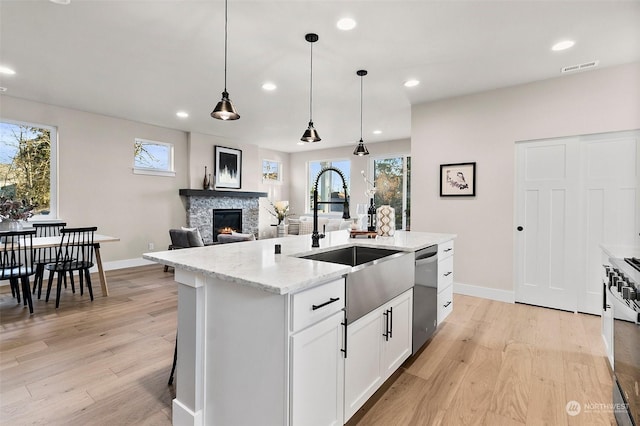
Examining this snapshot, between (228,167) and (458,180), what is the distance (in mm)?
5042

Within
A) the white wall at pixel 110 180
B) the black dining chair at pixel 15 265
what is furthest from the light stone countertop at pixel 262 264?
the white wall at pixel 110 180

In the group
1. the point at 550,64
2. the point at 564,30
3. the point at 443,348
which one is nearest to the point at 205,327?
the point at 443,348

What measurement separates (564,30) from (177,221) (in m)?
6.53

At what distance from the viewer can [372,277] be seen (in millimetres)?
1741

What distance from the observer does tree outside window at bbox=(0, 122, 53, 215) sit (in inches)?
177

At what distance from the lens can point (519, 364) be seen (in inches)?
91.8

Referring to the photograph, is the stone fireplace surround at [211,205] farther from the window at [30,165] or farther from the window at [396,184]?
the window at [396,184]

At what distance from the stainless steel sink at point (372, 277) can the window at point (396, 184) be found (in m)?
4.78

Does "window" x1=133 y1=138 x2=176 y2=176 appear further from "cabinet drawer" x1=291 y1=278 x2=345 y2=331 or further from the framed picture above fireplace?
"cabinet drawer" x1=291 y1=278 x2=345 y2=331

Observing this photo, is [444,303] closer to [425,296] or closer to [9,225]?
[425,296]

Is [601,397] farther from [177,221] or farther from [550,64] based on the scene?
[177,221]

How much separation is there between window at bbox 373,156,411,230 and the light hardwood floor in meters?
3.77

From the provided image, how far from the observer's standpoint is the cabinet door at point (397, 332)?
6.25 ft

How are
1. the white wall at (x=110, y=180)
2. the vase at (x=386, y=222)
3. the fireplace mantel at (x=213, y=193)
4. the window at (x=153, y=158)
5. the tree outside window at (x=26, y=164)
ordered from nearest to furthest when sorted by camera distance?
1. the vase at (x=386, y=222)
2. the tree outside window at (x=26, y=164)
3. the white wall at (x=110, y=180)
4. the window at (x=153, y=158)
5. the fireplace mantel at (x=213, y=193)
